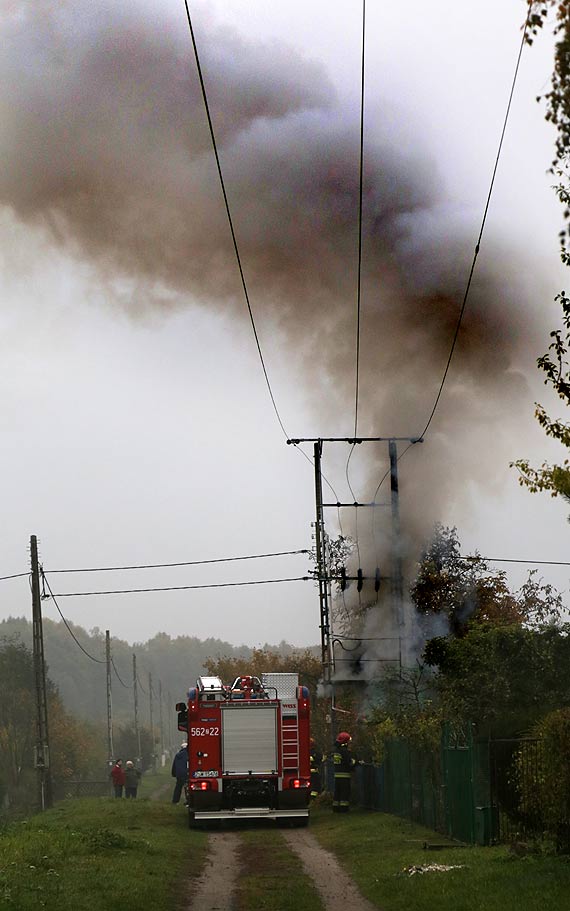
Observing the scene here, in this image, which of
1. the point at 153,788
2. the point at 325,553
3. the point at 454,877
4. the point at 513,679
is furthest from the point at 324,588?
the point at 153,788

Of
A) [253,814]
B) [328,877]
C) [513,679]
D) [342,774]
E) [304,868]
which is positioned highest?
[513,679]

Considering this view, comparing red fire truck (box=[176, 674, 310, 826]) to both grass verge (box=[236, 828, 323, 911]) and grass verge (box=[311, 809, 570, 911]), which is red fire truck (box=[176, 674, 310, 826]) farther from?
grass verge (box=[311, 809, 570, 911])

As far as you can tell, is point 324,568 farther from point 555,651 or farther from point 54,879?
point 54,879

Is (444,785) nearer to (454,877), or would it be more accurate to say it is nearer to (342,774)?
(454,877)

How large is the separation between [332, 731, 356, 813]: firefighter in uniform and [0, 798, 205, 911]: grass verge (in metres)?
4.51

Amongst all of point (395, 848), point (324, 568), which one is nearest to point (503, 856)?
point (395, 848)

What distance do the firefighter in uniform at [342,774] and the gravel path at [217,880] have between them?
578 centimetres

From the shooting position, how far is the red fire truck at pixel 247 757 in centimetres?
2883

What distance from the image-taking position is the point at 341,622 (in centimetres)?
4681

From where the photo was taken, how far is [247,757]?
95.7 feet

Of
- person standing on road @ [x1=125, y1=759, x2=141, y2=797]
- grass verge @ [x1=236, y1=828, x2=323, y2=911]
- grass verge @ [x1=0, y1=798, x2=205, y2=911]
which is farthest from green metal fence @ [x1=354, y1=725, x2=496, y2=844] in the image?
person standing on road @ [x1=125, y1=759, x2=141, y2=797]

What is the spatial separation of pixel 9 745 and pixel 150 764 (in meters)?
34.5

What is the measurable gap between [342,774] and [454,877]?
15.4 m

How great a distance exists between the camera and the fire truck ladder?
2917cm
